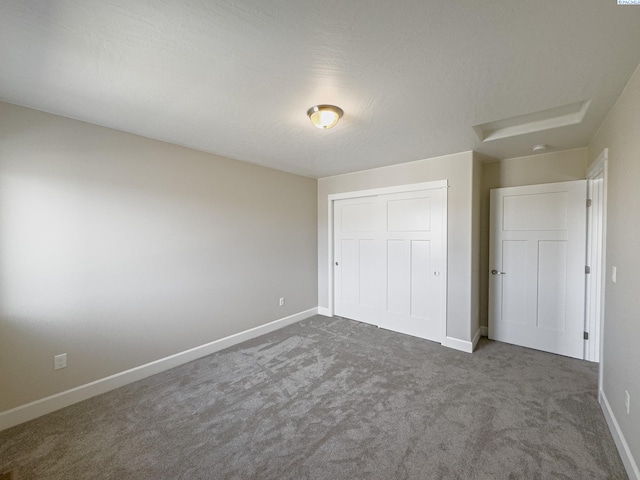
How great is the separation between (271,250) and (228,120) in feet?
6.56

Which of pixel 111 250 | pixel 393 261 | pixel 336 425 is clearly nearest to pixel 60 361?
pixel 111 250

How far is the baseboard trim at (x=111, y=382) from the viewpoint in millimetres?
2018

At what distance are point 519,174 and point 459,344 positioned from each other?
7.46 feet

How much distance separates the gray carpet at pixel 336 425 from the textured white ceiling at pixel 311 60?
237 centimetres

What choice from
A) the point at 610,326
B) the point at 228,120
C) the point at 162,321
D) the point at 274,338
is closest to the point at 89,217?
the point at 162,321

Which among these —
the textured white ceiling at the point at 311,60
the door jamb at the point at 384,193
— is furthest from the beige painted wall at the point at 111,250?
the door jamb at the point at 384,193

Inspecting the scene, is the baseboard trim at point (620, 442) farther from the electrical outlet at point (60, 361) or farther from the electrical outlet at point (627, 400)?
the electrical outlet at point (60, 361)

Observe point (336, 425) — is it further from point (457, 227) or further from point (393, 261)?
point (457, 227)

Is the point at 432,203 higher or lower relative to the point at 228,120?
lower

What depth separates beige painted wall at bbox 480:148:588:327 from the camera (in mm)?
3068

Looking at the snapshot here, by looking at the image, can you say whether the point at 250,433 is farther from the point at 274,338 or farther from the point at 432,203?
the point at 432,203

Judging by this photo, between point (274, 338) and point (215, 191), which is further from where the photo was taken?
point (274, 338)

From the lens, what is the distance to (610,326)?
1.99m

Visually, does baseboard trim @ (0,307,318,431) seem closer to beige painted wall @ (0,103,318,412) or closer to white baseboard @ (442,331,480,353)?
beige painted wall @ (0,103,318,412)
